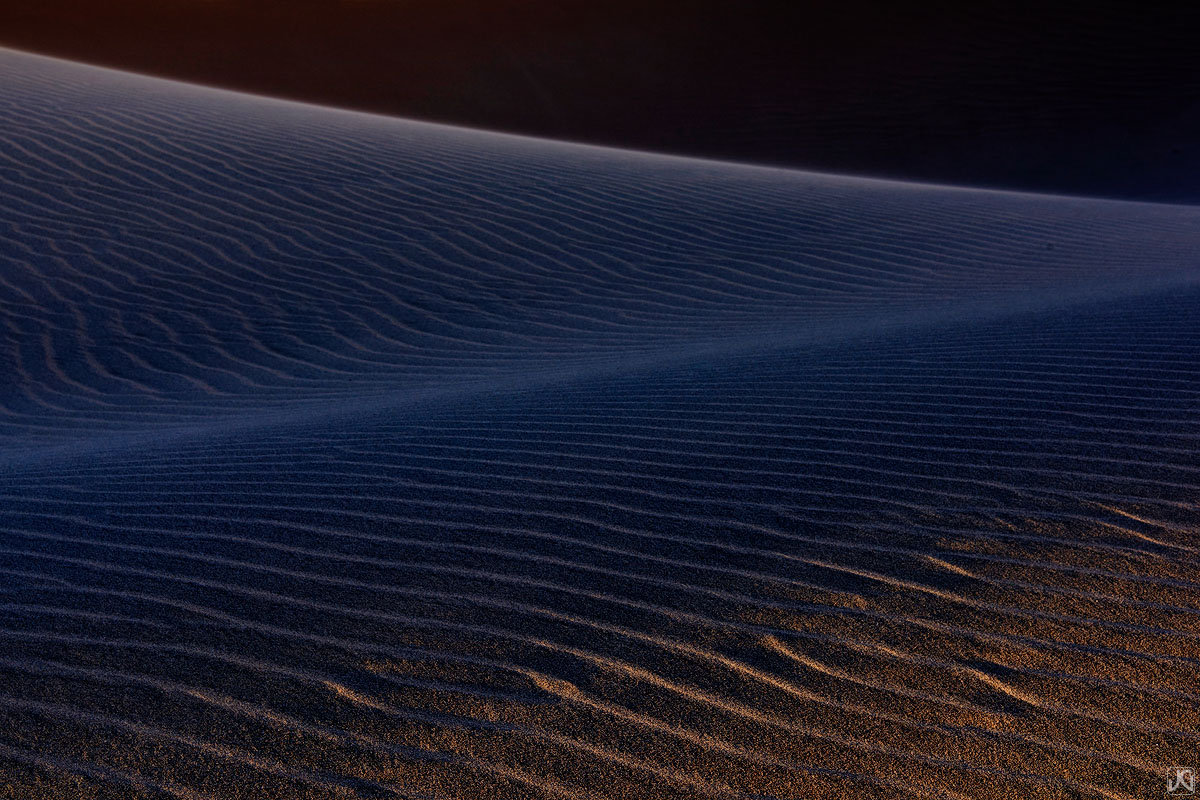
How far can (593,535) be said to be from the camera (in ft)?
12.6

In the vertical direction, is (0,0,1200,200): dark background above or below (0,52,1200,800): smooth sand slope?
above

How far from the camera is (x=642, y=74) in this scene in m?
25.6

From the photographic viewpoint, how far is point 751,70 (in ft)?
82.9

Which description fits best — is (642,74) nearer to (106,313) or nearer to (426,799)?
(106,313)

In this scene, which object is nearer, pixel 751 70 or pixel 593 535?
pixel 593 535

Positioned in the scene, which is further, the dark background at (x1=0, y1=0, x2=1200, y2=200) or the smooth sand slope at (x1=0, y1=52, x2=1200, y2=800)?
the dark background at (x1=0, y1=0, x2=1200, y2=200)

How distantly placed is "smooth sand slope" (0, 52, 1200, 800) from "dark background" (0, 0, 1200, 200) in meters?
11.4

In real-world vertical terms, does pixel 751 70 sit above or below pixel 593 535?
above

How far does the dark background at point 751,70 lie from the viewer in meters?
19.9

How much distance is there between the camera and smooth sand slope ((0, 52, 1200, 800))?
8.69ft

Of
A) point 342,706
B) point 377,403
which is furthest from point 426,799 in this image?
point 377,403

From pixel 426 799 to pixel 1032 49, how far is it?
24.9m

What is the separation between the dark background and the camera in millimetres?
19859

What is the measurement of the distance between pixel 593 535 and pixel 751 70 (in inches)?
916
